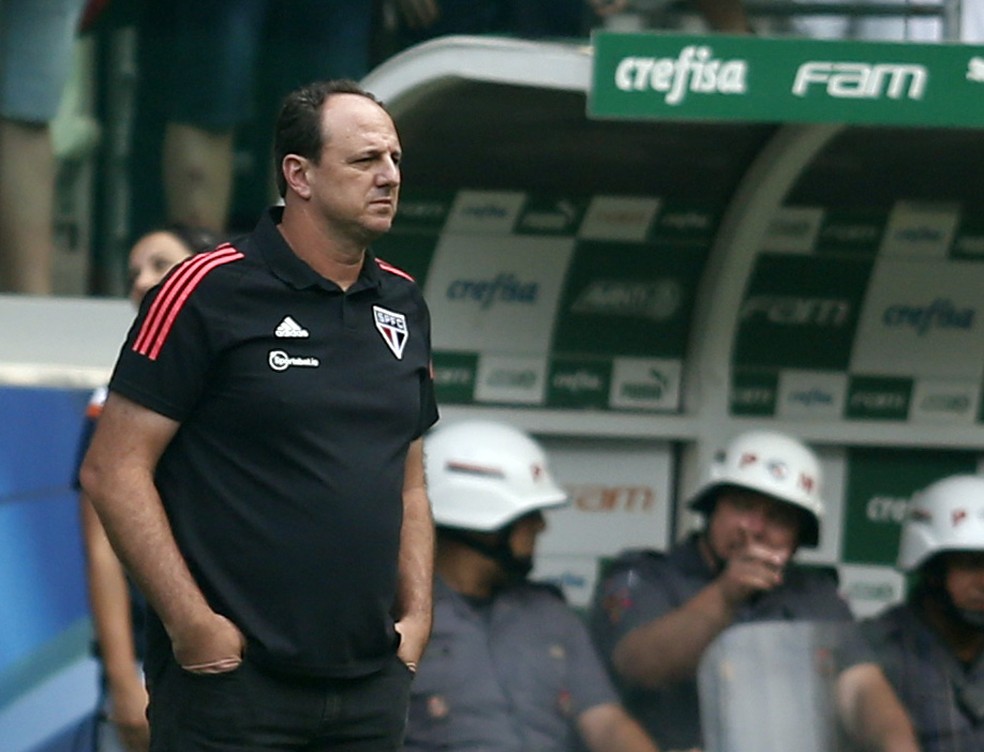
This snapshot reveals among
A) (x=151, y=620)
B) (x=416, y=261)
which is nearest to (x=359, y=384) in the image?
(x=151, y=620)

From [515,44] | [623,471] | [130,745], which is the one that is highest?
[515,44]

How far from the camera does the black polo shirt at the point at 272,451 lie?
2961 mm

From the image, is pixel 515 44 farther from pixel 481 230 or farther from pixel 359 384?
A: pixel 359 384

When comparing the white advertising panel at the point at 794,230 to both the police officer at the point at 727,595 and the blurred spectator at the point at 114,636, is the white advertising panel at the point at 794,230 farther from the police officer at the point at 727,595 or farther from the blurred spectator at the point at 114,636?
the blurred spectator at the point at 114,636

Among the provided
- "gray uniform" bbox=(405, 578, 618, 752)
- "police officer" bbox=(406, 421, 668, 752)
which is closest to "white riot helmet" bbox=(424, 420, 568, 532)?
"police officer" bbox=(406, 421, 668, 752)

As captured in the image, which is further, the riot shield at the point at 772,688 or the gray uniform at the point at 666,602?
the gray uniform at the point at 666,602

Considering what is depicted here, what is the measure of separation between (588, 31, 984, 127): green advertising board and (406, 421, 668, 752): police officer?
101cm

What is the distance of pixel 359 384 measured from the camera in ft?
9.95

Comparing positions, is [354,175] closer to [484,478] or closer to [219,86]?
[484,478]

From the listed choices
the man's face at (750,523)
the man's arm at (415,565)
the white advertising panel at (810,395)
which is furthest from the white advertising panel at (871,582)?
the man's arm at (415,565)

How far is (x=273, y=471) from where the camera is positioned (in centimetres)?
297

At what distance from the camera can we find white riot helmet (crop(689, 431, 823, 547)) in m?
5.02

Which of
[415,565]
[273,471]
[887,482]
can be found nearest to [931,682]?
[887,482]

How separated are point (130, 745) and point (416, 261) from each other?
1780 millimetres
